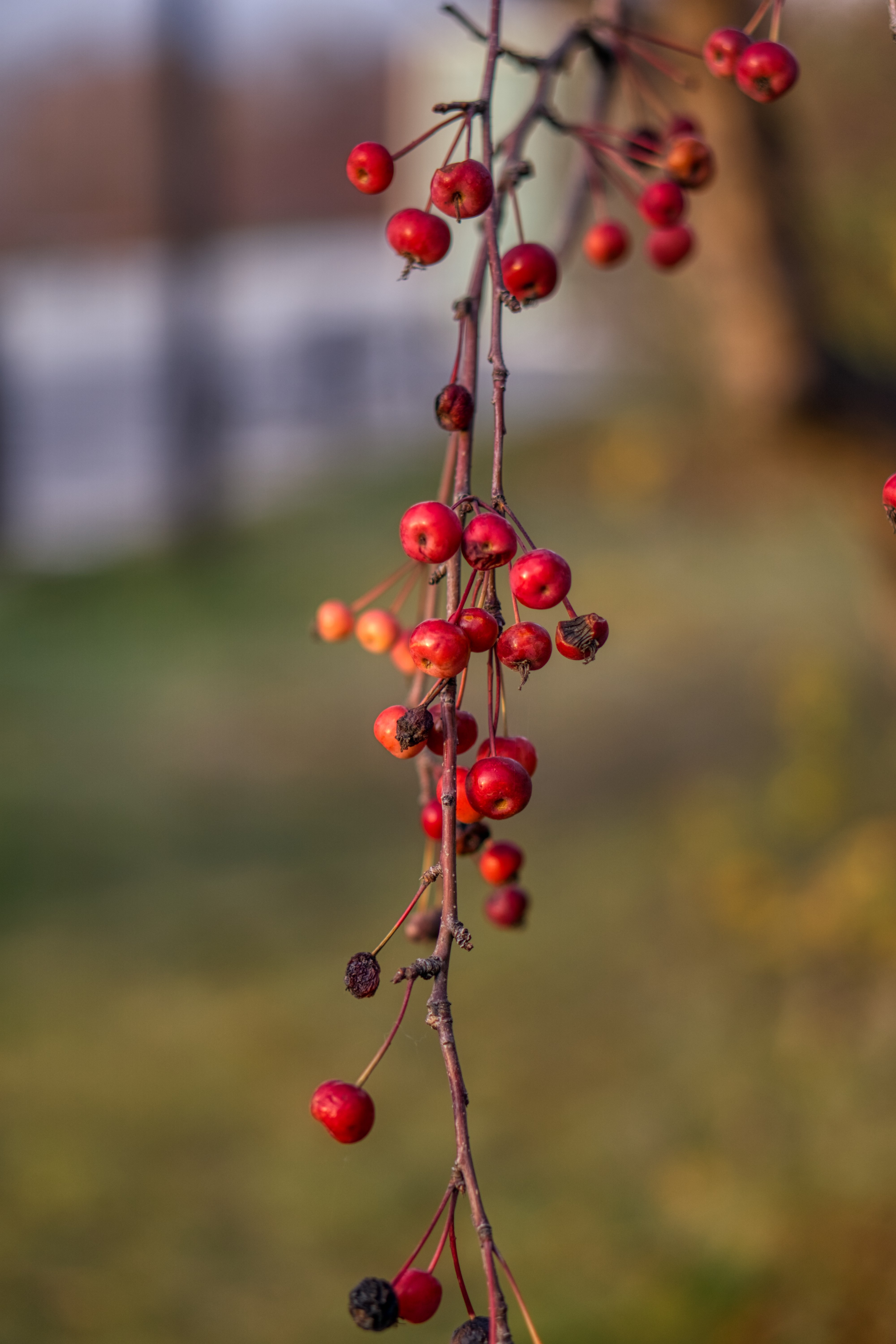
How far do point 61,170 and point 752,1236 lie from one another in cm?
1387

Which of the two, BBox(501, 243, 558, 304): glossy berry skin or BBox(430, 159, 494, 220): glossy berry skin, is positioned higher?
BBox(501, 243, 558, 304): glossy berry skin

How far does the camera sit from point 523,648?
79 cm

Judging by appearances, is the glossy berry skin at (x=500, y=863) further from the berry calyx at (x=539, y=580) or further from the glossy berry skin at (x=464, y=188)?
the glossy berry skin at (x=464, y=188)

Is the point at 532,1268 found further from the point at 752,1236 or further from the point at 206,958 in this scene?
the point at 206,958

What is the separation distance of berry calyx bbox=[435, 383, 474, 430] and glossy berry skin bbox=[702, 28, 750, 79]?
50 centimetres

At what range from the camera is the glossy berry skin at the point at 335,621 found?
114 cm

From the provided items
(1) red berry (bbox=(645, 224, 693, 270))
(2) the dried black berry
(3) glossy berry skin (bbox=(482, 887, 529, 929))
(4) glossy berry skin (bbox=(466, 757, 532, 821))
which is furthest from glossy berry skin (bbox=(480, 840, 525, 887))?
(1) red berry (bbox=(645, 224, 693, 270))

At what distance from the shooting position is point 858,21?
3160mm

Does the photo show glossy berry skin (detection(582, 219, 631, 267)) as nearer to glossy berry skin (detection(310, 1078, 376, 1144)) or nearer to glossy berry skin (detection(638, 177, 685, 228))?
glossy berry skin (detection(638, 177, 685, 228))

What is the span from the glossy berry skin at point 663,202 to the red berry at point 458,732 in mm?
667

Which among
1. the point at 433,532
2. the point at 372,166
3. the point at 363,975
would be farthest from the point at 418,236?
the point at 363,975

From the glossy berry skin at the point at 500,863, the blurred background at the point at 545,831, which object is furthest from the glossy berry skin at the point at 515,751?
the blurred background at the point at 545,831

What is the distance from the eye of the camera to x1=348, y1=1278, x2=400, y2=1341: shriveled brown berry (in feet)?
2.34

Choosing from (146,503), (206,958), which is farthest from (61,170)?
(206,958)
